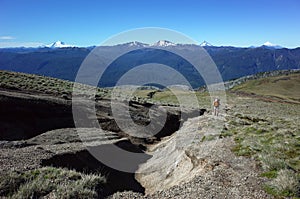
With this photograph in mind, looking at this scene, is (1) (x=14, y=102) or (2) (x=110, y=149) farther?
(1) (x=14, y=102)

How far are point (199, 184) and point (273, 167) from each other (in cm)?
461

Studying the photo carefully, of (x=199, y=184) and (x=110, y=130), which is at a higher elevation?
(x=199, y=184)

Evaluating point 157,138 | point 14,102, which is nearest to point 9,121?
point 14,102

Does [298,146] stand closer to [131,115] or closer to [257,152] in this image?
[257,152]

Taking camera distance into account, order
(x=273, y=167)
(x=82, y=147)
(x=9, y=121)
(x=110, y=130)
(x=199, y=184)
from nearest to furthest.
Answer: (x=199, y=184) → (x=273, y=167) → (x=82, y=147) → (x=9, y=121) → (x=110, y=130)

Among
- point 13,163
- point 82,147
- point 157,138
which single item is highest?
point 13,163

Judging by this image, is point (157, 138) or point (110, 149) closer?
point (110, 149)

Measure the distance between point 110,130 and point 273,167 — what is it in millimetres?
21598

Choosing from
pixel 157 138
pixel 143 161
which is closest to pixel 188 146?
pixel 143 161

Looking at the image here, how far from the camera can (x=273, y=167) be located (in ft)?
48.4

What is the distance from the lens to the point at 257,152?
17750mm

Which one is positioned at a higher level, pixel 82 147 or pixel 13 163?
pixel 13 163

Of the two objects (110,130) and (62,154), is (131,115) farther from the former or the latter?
(62,154)

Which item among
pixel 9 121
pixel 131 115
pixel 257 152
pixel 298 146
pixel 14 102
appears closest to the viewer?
pixel 257 152
